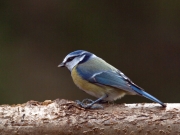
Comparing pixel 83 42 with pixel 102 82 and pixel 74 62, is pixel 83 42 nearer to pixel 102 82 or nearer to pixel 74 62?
pixel 74 62

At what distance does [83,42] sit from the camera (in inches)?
145

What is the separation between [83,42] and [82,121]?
212 centimetres

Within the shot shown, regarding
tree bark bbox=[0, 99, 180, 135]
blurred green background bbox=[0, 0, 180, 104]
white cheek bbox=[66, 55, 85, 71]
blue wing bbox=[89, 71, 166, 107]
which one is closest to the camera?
tree bark bbox=[0, 99, 180, 135]

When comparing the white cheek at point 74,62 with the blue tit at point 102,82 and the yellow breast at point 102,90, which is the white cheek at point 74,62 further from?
the yellow breast at point 102,90

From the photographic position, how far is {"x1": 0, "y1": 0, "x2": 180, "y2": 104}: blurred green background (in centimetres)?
366

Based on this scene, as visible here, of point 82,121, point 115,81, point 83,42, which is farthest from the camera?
point 83,42

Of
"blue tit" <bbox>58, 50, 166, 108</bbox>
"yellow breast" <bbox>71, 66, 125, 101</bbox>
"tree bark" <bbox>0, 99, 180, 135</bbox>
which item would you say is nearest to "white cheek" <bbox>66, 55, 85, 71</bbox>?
"blue tit" <bbox>58, 50, 166, 108</bbox>

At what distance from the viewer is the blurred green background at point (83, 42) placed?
366 cm

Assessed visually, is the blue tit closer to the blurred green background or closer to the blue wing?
the blue wing

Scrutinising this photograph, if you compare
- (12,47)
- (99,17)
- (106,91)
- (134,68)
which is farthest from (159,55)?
(106,91)

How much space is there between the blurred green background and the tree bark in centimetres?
206

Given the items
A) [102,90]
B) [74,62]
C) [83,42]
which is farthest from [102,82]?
[83,42]

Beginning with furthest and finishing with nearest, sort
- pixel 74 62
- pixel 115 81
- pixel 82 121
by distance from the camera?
pixel 74 62 → pixel 115 81 → pixel 82 121

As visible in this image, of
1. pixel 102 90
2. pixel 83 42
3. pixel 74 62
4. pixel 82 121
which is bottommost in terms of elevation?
pixel 82 121
